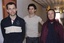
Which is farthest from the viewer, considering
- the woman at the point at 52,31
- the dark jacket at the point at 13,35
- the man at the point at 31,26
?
the man at the point at 31,26

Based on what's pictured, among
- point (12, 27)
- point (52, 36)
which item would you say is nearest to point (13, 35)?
point (12, 27)

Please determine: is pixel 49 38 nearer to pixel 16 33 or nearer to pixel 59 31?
pixel 59 31

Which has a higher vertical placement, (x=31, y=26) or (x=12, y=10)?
(x=12, y=10)

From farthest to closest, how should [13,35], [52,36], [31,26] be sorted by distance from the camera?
[31,26], [52,36], [13,35]

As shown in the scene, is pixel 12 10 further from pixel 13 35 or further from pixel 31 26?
pixel 31 26

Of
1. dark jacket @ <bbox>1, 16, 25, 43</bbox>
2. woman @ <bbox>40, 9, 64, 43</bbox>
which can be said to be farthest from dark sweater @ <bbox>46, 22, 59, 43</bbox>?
dark jacket @ <bbox>1, 16, 25, 43</bbox>

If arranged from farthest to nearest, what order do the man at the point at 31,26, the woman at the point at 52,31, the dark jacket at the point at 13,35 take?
the man at the point at 31,26 < the woman at the point at 52,31 < the dark jacket at the point at 13,35

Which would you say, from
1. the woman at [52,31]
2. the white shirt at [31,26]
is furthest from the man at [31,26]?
the woman at [52,31]

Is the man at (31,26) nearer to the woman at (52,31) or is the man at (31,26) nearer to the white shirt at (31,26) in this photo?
the white shirt at (31,26)

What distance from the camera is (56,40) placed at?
246 centimetres

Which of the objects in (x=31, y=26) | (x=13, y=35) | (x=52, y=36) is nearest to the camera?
(x=13, y=35)

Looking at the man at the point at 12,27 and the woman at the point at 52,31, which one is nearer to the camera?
the man at the point at 12,27

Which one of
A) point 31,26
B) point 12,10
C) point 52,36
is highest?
point 12,10

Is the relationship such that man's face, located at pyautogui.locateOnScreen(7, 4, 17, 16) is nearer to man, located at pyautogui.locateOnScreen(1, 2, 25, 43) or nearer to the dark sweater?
man, located at pyautogui.locateOnScreen(1, 2, 25, 43)
